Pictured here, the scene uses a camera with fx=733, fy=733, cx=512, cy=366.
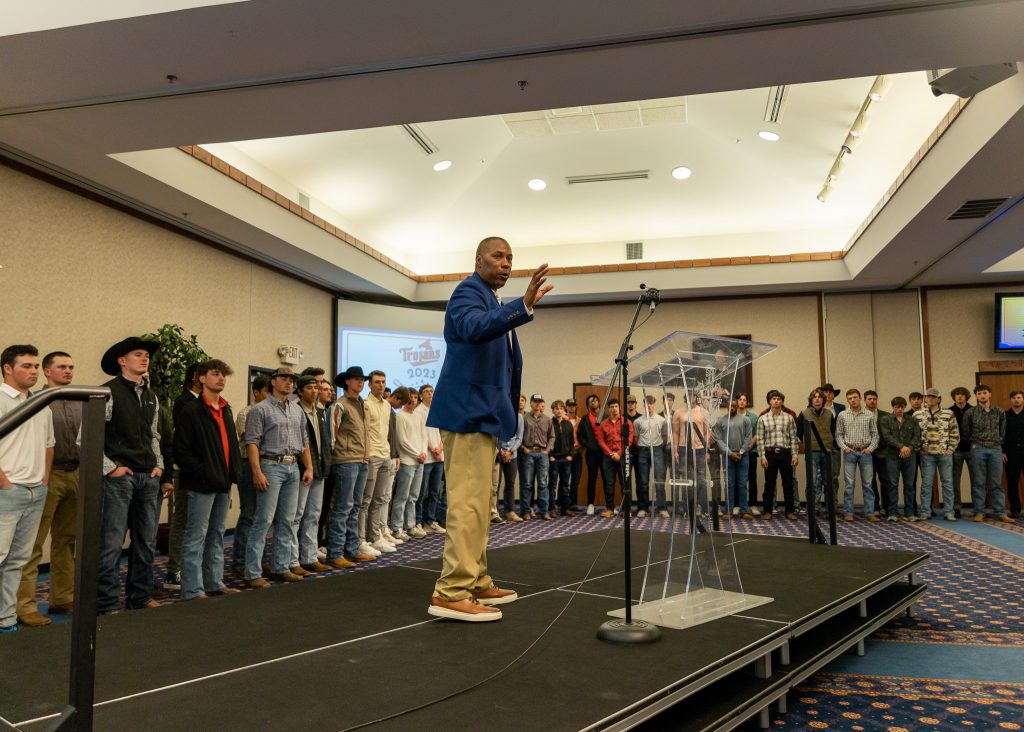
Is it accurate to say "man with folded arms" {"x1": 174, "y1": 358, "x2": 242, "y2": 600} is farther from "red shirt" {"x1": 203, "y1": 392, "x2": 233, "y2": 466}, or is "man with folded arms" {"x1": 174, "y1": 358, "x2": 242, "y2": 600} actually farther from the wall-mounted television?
the wall-mounted television

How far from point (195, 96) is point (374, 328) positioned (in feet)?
20.2

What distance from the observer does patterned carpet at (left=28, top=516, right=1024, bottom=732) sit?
2.74 metres

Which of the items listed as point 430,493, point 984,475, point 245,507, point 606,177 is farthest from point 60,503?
point 984,475

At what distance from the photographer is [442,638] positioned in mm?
2633

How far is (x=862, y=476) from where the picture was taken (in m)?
8.74

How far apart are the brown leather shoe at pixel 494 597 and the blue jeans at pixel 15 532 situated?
2309mm

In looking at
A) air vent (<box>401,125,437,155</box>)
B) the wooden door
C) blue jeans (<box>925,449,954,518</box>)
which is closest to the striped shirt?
blue jeans (<box>925,449,954,518</box>)

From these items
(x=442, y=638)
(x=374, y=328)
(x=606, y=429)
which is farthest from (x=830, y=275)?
(x=442, y=638)

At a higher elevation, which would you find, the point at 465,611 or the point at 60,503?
the point at 60,503

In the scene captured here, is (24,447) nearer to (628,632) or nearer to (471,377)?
(471,377)

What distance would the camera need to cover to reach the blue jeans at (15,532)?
360 cm

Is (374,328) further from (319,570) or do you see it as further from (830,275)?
(830,275)

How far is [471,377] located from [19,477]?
255 centimetres

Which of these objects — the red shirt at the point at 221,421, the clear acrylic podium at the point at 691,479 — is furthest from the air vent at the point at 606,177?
the clear acrylic podium at the point at 691,479
